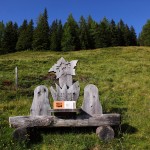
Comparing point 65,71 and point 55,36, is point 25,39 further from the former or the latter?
point 65,71

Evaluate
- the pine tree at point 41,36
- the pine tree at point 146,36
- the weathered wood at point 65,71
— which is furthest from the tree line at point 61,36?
the weathered wood at point 65,71

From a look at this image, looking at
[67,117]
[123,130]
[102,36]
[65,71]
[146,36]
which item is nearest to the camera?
[67,117]

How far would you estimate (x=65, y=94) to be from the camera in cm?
1096

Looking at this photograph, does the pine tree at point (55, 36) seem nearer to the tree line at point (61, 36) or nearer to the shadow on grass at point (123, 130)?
the tree line at point (61, 36)

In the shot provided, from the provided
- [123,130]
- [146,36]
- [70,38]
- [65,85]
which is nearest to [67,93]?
[65,85]

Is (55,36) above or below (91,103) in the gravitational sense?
above

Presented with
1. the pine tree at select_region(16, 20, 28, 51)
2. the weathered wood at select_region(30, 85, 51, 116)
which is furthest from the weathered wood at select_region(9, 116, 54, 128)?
the pine tree at select_region(16, 20, 28, 51)

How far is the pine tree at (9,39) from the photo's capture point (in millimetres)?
84775

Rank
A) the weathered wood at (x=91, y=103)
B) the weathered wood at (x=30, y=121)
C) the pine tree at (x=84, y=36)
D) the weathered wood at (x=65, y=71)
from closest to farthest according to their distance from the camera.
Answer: the weathered wood at (x=30, y=121) < the weathered wood at (x=91, y=103) < the weathered wood at (x=65, y=71) < the pine tree at (x=84, y=36)

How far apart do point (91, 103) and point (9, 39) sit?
259ft

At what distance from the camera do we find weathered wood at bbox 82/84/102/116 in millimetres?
10336

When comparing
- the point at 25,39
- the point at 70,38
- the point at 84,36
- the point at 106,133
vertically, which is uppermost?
the point at 84,36

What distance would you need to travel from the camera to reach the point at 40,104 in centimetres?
1043

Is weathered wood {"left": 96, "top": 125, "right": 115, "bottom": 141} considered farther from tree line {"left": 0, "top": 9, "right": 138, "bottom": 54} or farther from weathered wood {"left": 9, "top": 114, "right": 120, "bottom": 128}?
tree line {"left": 0, "top": 9, "right": 138, "bottom": 54}
